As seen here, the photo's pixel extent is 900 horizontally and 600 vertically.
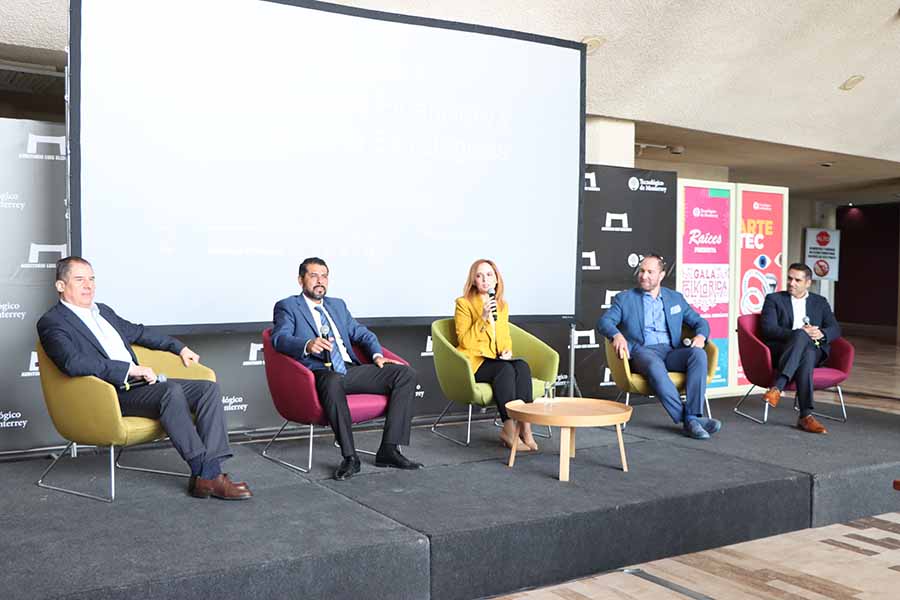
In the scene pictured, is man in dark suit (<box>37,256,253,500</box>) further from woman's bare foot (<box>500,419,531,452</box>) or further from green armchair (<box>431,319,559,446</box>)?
woman's bare foot (<box>500,419,531,452</box>)

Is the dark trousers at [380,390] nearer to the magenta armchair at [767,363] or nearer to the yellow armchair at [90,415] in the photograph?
the yellow armchair at [90,415]

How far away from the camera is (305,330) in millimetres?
4719

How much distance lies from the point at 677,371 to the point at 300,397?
2558 millimetres

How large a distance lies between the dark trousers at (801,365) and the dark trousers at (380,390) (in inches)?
111

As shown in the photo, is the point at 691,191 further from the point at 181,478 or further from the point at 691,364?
the point at 181,478

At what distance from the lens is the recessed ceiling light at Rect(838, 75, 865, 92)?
9.05m

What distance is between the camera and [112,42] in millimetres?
4645

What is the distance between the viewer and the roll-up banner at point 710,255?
7629 millimetres

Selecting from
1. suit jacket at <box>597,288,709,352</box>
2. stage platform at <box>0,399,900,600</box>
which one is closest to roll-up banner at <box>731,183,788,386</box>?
suit jacket at <box>597,288,709,352</box>

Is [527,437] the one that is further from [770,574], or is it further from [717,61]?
[717,61]

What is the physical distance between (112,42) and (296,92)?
1058 millimetres

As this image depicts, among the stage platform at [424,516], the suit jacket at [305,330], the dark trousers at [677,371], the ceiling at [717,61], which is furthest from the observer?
the ceiling at [717,61]

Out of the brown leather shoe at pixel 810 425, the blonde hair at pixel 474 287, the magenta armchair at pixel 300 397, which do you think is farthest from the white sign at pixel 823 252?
the magenta armchair at pixel 300 397

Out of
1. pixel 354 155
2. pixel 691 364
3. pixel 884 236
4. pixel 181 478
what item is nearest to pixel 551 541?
pixel 181 478
